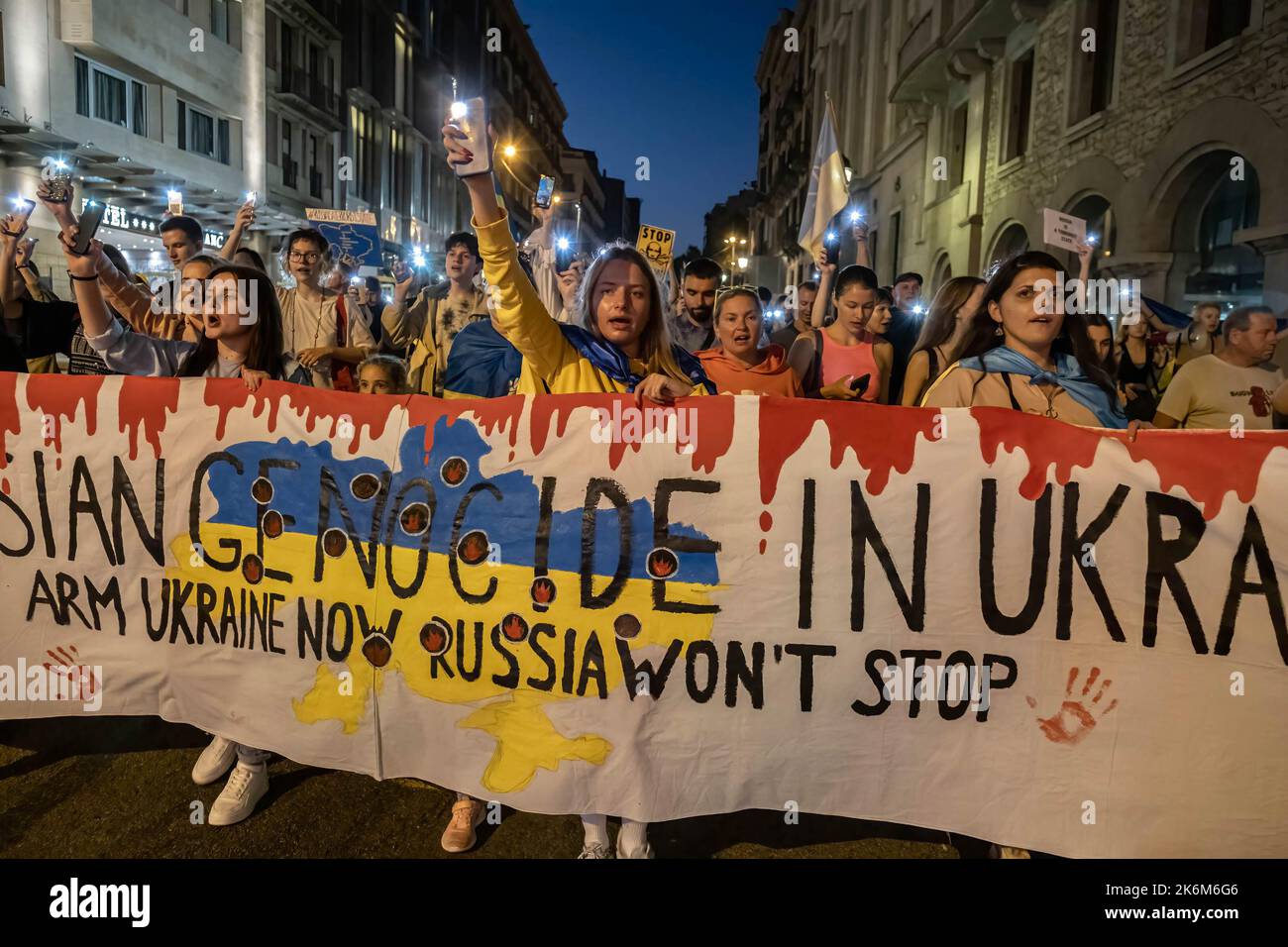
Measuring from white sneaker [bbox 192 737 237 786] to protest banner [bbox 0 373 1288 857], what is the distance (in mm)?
196

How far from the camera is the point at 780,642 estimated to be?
255cm

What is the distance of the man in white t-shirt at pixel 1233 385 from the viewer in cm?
386

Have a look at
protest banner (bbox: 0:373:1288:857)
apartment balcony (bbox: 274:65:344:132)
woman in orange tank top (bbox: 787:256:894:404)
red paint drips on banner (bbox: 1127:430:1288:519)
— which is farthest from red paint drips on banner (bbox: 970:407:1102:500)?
apartment balcony (bbox: 274:65:344:132)

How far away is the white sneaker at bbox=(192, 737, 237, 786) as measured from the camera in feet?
10.1

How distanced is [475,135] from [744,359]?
5.63 ft

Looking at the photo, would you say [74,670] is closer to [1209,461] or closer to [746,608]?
[746,608]

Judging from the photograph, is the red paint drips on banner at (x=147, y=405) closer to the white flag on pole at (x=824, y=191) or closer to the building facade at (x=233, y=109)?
the building facade at (x=233, y=109)

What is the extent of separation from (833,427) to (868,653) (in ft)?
2.26

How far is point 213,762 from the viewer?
3109 millimetres

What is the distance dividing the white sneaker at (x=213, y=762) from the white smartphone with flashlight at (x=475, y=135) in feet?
7.48

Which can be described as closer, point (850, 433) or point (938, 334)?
point (850, 433)

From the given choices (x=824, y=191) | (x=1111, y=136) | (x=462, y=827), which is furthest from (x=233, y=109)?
(x=462, y=827)
